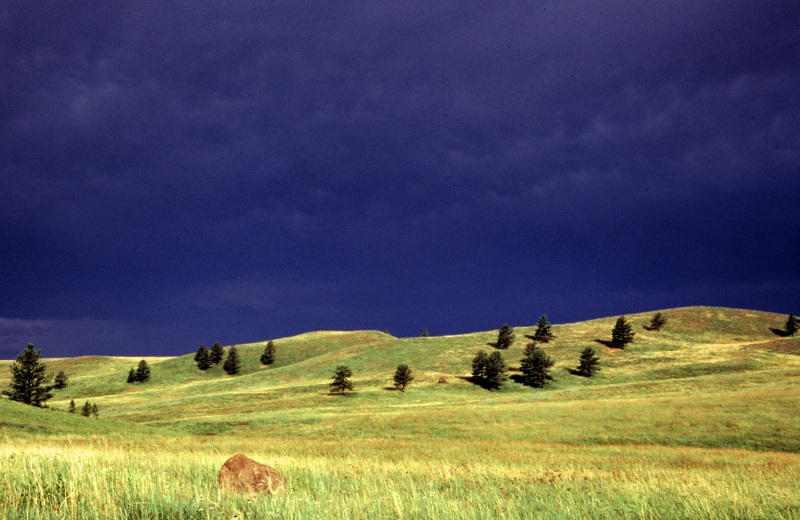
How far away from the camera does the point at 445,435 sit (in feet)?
110

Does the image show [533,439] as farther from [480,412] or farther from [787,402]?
[787,402]

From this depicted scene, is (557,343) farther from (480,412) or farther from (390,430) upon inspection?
(390,430)

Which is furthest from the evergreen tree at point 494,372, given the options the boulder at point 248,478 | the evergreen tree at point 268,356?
the evergreen tree at point 268,356

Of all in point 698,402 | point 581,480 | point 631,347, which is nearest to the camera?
point 581,480

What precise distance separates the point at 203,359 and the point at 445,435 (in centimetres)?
9646

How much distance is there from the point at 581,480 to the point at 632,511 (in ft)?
13.5

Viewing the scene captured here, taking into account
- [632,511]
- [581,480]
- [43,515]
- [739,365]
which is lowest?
[739,365]

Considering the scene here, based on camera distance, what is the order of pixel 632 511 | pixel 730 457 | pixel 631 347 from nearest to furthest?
pixel 632 511, pixel 730 457, pixel 631 347

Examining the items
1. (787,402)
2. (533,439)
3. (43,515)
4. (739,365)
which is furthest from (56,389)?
(739,365)

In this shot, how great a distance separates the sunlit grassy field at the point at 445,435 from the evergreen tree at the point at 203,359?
4106 mm

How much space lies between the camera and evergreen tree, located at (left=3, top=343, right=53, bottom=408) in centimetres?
5486

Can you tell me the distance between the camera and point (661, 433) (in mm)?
29797

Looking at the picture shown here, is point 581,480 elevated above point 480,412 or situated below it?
above

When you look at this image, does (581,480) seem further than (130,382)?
No
